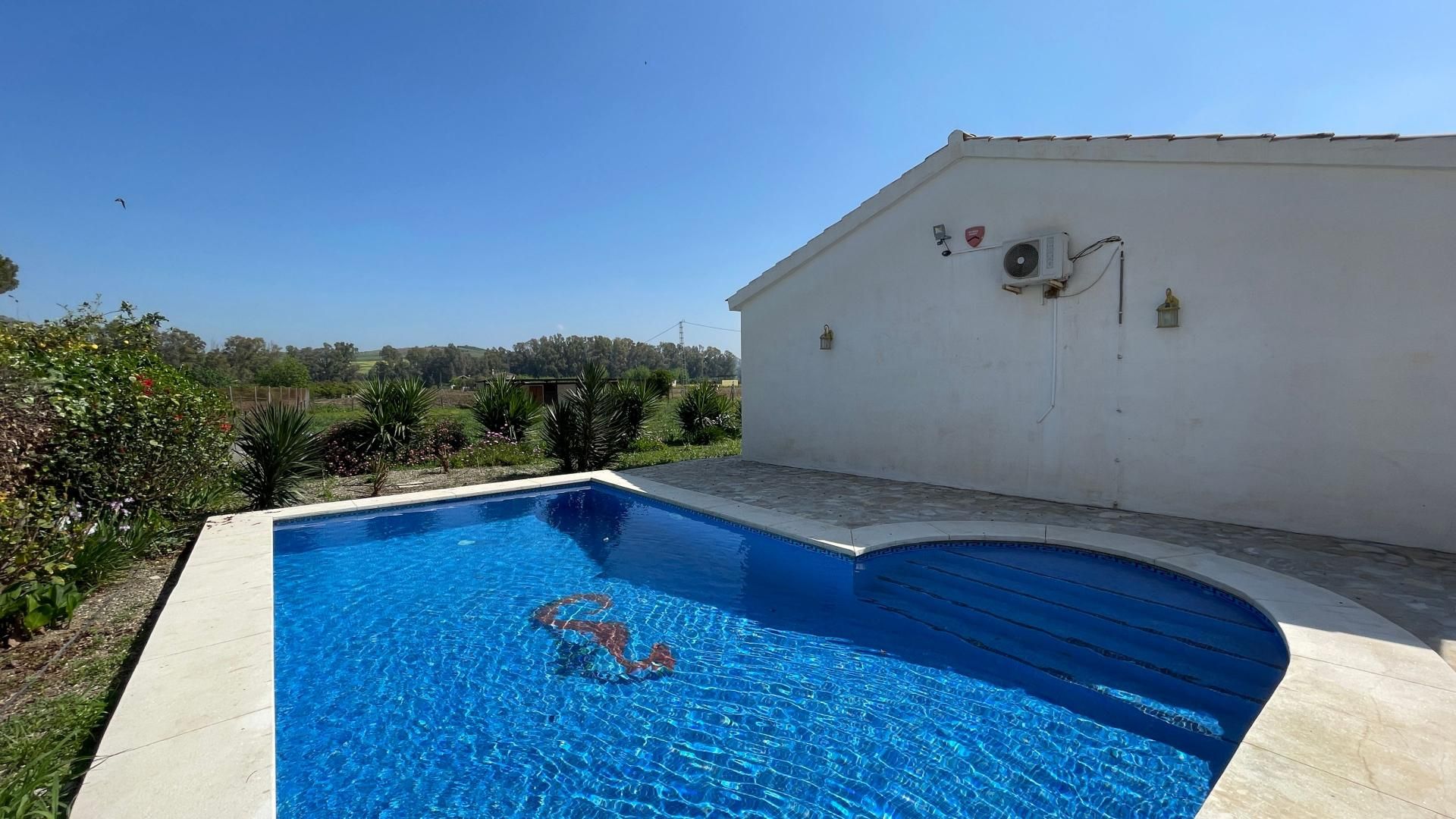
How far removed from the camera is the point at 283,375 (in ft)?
193

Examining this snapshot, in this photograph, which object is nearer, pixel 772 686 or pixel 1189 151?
pixel 772 686

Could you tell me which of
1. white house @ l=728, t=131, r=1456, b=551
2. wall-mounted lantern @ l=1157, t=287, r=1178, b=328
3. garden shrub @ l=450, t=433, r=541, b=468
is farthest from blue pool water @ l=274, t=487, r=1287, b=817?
garden shrub @ l=450, t=433, r=541, b=468

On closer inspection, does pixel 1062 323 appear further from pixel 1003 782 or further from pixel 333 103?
pixel 333 103

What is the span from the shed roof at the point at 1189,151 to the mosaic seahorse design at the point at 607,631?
8.60m

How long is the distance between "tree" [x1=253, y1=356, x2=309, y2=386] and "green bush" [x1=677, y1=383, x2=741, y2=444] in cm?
5566

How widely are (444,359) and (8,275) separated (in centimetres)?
6715

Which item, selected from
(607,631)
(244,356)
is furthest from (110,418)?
(244,356)

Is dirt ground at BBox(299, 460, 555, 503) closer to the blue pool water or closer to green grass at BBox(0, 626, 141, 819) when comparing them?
the blue pool water

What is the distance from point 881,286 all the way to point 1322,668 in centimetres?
822

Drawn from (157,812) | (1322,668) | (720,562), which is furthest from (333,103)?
(1322,668)

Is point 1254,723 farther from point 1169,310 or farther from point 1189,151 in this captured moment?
point 1189,151

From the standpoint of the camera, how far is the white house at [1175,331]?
19.5 feet

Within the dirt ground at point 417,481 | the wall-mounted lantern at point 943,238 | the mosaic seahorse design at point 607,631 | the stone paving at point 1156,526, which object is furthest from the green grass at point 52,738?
the wall-mounted lantern at point 943,238

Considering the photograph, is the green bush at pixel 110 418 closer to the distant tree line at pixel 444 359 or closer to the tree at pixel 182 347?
the distant tree line at pixel 444 359
